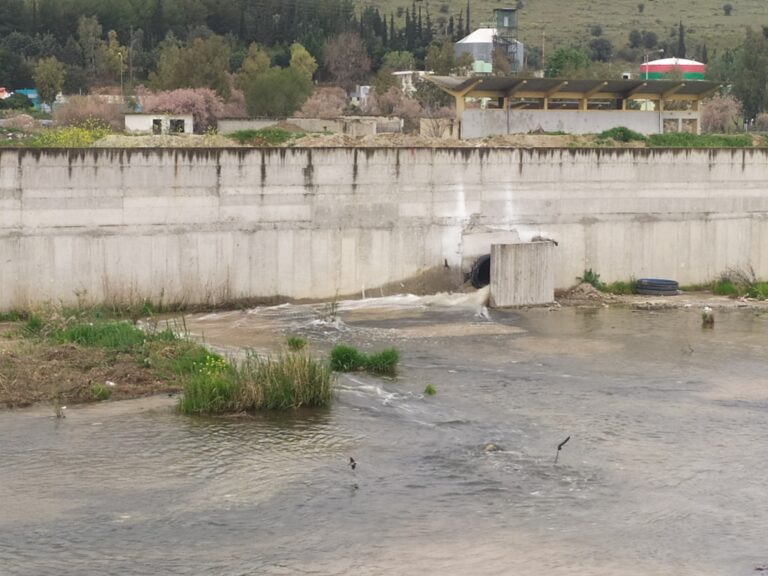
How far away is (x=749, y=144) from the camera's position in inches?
1636

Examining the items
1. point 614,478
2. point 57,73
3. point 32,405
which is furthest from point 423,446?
point 57,73

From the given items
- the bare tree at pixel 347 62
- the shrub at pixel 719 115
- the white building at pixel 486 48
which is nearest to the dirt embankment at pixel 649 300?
the shrub at pixel 719 115

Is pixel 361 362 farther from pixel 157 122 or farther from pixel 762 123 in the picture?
pixel 762 123

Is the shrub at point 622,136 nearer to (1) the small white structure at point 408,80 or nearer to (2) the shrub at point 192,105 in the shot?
(2) the shrub at point 192,105

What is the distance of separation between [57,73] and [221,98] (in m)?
12.9

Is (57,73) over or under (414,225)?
over

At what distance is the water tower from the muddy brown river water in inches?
2197

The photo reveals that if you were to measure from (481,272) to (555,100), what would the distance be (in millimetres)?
15195

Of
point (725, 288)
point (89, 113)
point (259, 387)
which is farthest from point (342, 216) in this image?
point (89, 113)

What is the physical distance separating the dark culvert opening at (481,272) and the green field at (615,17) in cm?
8469

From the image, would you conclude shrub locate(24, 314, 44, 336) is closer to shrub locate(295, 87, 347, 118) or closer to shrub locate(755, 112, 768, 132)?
shrub locate(295, 87, 347, 118)

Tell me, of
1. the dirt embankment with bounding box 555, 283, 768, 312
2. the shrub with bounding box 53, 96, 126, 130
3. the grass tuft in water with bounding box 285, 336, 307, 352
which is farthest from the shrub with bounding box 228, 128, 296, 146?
the shrub with bounding box 53, 96, 126, 130

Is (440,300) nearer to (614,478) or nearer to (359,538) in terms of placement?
(614,478)

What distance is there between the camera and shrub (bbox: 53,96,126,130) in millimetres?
52250
